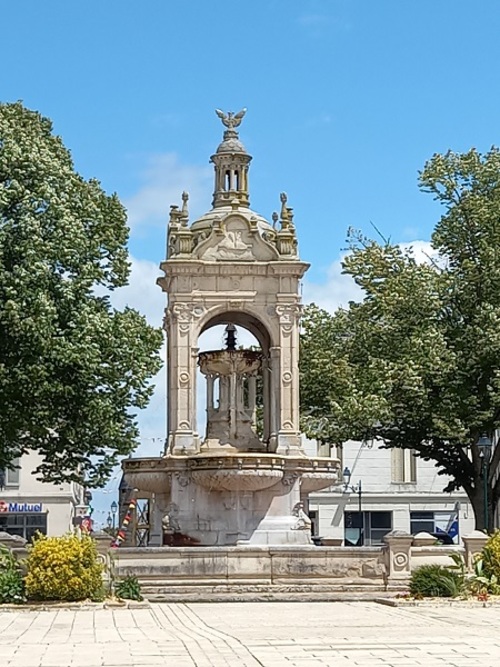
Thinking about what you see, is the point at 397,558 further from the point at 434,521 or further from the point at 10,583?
the point at 434,521

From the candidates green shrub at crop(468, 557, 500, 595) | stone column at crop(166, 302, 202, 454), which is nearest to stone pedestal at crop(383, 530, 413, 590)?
green shrub at crop(468, 557, 500, 595)

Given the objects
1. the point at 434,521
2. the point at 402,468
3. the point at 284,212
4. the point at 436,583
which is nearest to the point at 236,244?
the point at 284,212

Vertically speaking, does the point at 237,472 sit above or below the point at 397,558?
above

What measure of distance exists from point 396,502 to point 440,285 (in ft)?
98.8

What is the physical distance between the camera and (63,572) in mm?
23797

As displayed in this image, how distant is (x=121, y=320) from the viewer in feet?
126

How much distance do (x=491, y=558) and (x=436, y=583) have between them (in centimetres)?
171

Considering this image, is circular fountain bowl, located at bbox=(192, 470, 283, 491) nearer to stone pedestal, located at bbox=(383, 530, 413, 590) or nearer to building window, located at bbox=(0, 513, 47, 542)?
stone pedestal, located at bbox=(383, 530, 413, 590)

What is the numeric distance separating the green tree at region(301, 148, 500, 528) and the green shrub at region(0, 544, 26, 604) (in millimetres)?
17626

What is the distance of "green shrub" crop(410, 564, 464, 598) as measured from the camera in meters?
24.8

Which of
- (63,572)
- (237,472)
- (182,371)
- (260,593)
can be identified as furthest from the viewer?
(182,371)

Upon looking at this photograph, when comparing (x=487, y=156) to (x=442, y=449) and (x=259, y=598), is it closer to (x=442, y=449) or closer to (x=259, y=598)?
(x=442, y=449)

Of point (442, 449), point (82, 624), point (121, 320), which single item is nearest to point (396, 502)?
point (442, 449)

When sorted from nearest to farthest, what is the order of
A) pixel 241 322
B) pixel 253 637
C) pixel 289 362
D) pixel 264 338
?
pixel 253 637, pixel 289 362, pixel 264 338, pixel 241 322
